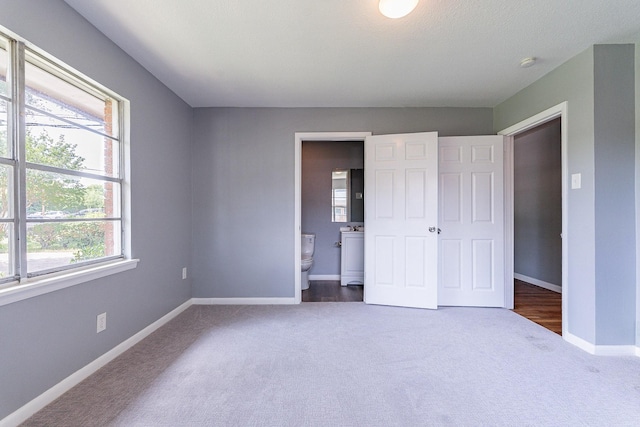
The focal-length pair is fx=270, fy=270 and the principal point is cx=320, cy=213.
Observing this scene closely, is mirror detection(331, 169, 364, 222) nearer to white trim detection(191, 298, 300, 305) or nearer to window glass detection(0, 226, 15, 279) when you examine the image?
white trim detection(191, 298, 300, 305)

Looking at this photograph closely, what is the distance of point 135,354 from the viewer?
2055 mm

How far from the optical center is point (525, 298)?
3.47 m

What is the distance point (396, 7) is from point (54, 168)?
2.26 meters

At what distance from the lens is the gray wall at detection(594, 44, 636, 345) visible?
2057mm

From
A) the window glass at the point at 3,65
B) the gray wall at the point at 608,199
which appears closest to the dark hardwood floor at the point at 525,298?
the gray wall at the point at 608,199

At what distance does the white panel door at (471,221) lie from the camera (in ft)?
10.1

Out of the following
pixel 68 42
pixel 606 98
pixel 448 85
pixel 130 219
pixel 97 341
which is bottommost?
pixel 97 341

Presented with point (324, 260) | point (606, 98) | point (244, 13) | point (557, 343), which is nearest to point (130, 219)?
point (244, 13)

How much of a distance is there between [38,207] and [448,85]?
3.38 meters

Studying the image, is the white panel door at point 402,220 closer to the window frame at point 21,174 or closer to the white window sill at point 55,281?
the white window sill at point 55,281

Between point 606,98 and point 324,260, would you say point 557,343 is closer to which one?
point 606,98

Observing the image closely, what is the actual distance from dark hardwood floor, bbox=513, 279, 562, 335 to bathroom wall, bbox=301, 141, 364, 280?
2.47 metres

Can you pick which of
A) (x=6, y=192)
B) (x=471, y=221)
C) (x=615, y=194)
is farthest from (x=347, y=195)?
(x=6, y=192)

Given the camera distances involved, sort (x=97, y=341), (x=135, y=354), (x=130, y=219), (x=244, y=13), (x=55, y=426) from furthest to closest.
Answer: (x=130, y=219) < (x=135, y=354) < (x=97, y=341) < (x=244, y=13) < (x=55, y=426)
